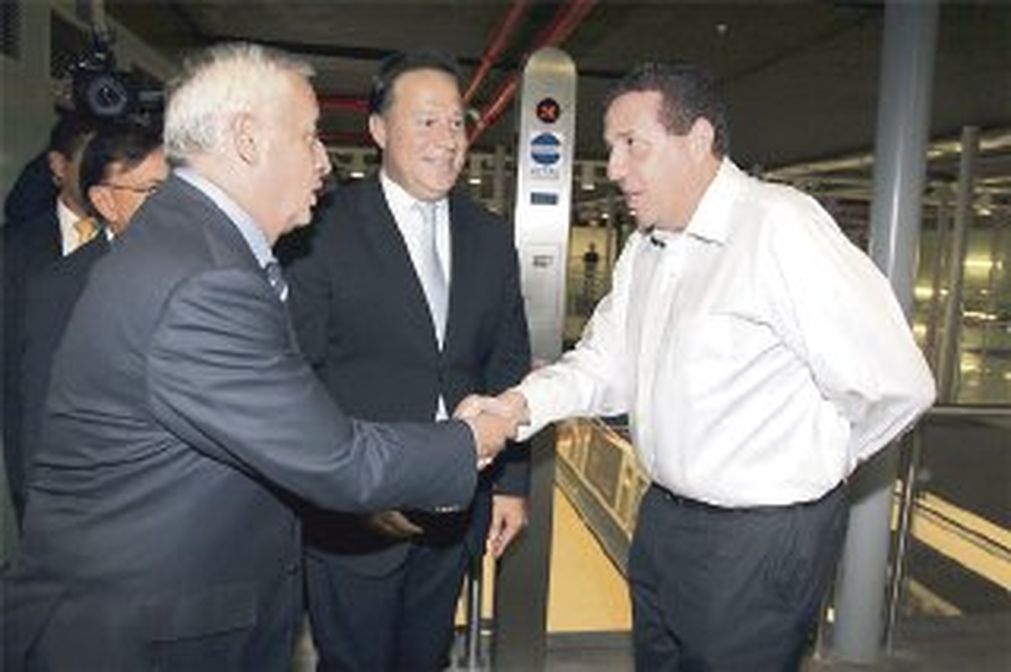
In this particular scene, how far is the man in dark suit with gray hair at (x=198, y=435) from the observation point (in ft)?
4.54

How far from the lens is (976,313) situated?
12484 mm

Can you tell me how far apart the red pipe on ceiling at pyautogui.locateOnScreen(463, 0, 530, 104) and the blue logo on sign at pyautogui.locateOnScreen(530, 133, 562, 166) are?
2513 millimetres

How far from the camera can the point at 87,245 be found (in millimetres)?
2648

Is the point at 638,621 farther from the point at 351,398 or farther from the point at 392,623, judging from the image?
the point at 351,398

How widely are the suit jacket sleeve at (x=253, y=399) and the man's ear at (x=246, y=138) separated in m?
0.25

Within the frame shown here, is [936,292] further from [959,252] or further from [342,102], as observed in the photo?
[342,102]

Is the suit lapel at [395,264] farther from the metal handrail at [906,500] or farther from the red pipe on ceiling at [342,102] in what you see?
the red pipe on ceiling at [342,102]

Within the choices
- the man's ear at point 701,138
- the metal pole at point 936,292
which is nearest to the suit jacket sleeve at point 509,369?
the man's ear at point 701,138

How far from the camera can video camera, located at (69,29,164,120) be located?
2943 millimetres

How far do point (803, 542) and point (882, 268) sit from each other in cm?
172

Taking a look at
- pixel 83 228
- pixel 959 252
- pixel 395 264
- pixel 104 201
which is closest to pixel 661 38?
pixel 959 252

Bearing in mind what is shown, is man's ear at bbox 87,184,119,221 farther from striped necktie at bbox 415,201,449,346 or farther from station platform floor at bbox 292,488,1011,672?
station platform floor at bbox 292,488,1011,672

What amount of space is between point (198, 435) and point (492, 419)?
0.66m

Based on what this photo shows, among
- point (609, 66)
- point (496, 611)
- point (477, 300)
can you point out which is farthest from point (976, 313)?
point (477, 300)
